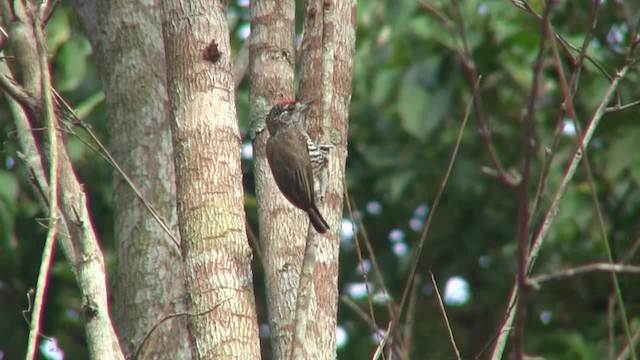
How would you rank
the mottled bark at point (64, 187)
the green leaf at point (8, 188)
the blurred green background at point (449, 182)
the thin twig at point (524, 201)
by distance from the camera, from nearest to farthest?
the thin twig at point (524, 201)
the mottled bark at point (64, 187)
the green leaf at point (8, 188)
the blurred green background at point (449, 182)

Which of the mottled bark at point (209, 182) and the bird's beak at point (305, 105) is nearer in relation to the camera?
the mottled bark at point (209, 182)

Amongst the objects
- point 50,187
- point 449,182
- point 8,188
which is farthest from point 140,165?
point 449,182

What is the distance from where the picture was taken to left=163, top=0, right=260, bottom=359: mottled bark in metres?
3.63

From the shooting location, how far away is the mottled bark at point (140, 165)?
501 centimetres

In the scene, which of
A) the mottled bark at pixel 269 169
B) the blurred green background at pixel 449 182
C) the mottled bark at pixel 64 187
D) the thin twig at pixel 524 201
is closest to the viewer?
the thin twig at pixel 524 201

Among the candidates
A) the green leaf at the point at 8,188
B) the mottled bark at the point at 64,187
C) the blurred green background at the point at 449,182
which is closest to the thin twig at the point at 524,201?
the mottled bark at the point at 64,187

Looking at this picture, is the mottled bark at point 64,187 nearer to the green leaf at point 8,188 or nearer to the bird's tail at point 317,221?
the bird's tail at point 317,221

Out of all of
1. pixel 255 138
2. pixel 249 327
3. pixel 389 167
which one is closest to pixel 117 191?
pixel 255 138

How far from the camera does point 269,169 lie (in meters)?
4.78

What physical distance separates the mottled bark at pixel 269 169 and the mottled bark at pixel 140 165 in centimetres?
77

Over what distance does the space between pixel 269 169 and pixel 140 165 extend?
889mm

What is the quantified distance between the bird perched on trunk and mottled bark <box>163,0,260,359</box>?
376 mm

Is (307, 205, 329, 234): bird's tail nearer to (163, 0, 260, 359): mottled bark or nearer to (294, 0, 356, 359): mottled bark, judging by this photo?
(294, 0, 356, 359): mottled bark

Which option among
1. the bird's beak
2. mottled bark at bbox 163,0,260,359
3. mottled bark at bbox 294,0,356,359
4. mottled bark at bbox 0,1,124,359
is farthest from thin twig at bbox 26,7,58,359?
the bird's beak
